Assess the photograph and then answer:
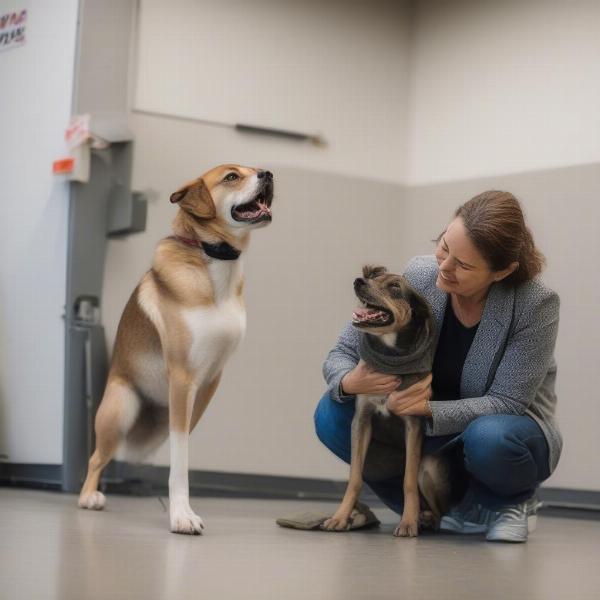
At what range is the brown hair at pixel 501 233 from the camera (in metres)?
2.62

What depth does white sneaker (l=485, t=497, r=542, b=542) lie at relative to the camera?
111 inches

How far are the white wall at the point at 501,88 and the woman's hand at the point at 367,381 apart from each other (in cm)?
197

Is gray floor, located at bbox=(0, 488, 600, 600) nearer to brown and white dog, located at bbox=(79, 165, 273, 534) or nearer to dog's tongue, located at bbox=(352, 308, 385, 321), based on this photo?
brown and white dog, located at bbox=(79, 165, 273, 534)

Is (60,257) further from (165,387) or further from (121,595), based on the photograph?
(121,595)

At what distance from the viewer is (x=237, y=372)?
4.48 m

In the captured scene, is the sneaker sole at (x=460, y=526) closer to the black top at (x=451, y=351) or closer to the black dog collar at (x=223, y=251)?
the black top at (x=451, y=351)

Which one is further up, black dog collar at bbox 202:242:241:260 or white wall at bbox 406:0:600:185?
white wall at bbox 406:0:600:185

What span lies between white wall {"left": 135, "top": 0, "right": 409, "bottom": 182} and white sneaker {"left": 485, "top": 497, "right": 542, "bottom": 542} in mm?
2230

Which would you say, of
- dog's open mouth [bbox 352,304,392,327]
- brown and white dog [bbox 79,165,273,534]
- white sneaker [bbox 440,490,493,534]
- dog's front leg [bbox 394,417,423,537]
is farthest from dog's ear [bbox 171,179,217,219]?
white sneaker [bbox 440,490,493,534]

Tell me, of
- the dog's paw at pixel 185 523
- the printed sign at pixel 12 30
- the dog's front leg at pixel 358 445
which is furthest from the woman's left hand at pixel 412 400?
the printed sign at pixel 12 30

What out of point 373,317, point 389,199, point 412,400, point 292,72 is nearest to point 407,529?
point 412,400

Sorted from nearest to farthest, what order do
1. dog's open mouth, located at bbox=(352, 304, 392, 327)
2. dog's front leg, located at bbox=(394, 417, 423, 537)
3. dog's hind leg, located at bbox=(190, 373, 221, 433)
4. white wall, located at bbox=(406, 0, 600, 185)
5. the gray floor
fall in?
the gray floor → dog's open mouth, located at bbox=(352, 304, 392, 327) → dog's front leg, located at bbox=(394, 417, 423, 537) → dog's hind leg, located at bbox=(190, 373, 221, 433) → white wall, located at bbox=(406, 0, 600, 185)

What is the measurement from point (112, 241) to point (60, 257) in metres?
0.23

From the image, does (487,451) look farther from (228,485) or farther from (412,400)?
(228,485)
